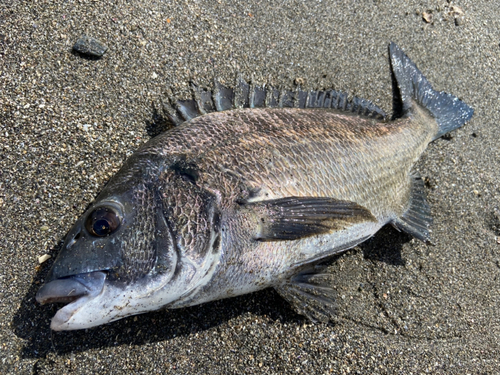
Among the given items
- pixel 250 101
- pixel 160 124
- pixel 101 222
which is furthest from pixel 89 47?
pixel 101 222

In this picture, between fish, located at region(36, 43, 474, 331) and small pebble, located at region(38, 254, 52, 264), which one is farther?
small pebble, located at region(38, 254, 52, 264)

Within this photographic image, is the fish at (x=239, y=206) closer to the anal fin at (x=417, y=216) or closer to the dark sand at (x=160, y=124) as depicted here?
the anal fin at (x=417, y=216)

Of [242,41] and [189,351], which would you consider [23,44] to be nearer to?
[242,41]

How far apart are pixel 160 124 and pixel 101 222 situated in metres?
1.06

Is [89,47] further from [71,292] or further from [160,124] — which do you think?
[71,292]

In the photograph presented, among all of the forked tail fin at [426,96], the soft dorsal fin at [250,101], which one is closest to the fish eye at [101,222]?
the soft dorsal fin at [250,101]

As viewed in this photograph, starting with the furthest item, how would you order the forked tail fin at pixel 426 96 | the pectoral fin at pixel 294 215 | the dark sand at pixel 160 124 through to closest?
the forked tail fin at pixel 426 96
the dark sand at pixel 160 124
the pectoral fin at pixel 294 215

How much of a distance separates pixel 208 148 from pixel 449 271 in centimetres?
223

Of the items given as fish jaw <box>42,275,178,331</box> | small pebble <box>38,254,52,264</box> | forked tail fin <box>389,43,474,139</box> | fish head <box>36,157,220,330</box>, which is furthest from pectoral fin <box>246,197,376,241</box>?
forked tail fin <box>389,43,474,139</box>

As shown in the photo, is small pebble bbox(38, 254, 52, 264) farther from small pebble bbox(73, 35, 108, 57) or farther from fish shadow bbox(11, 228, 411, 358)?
small pebble bbox(73, 35, 108, 57)

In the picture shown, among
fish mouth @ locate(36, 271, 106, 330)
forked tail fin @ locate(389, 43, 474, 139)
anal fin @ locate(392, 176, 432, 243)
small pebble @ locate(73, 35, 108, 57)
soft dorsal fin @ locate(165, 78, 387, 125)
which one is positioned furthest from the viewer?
forked tail fin @ locate(389, 43, 474, 139)

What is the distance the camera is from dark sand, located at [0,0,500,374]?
2184 mm

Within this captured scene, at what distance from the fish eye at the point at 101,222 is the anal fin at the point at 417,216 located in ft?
6.84

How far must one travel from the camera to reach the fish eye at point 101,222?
5.62 ft
